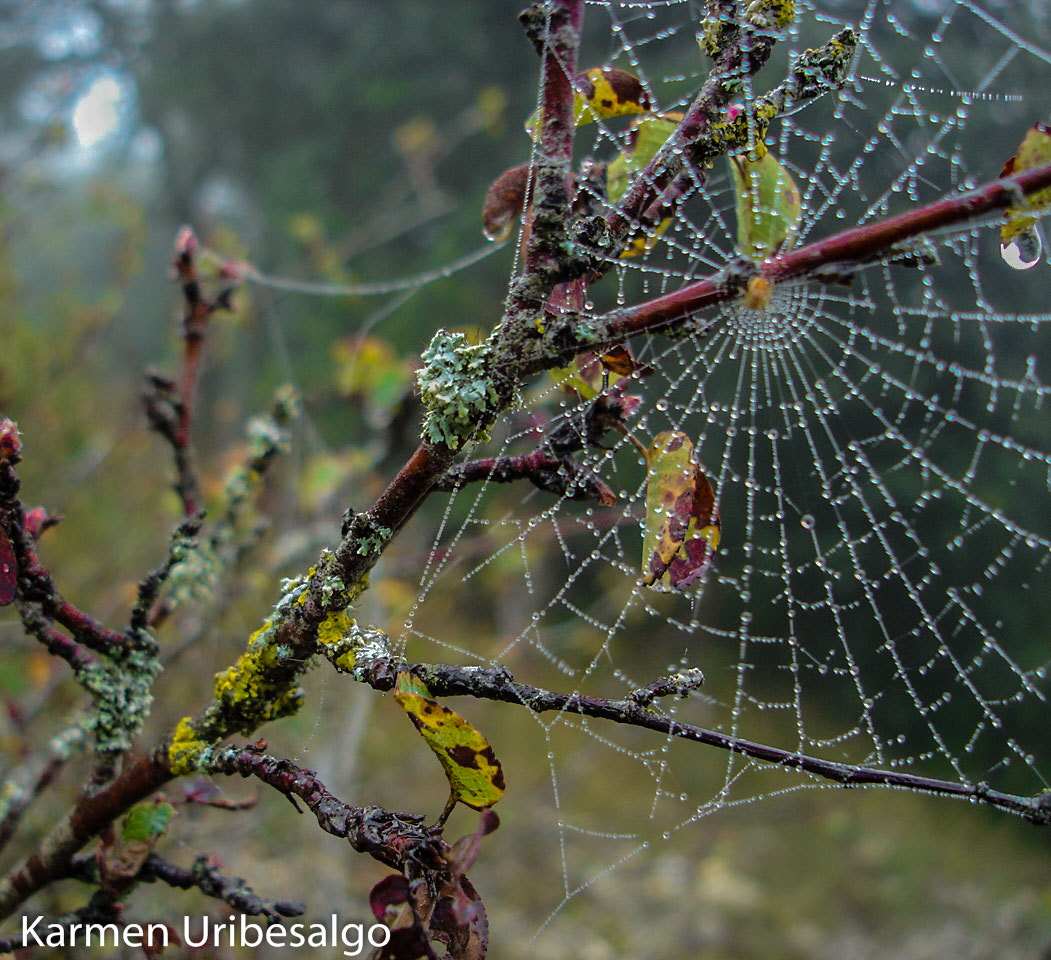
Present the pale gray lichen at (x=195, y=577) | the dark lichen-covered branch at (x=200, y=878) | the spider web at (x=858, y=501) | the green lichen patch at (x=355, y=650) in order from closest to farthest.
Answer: the green lichen patch at (x=355, y=650)
the dark lichen-covered branch at (x=200, y=878)
the pale gray lichen at (x=195, y=577)
the spider web at (x=858, y=501)

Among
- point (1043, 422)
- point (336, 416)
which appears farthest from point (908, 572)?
point (336, 416)

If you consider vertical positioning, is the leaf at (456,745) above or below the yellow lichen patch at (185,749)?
below

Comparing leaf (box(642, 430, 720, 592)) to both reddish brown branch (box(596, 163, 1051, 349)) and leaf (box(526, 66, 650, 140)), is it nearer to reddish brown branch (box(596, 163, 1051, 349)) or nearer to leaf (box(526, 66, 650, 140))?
reddish brown branch (box(596, 163, 1051, 349))

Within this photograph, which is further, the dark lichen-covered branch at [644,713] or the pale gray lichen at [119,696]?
the pale gray lichen at [119,696]

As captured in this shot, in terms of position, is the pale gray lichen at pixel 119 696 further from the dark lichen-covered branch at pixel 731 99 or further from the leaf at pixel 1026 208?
the leaf at pixel 1026 208

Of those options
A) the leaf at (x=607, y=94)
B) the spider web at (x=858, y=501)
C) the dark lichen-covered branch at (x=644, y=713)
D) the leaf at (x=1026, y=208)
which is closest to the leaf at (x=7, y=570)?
the dark lichen-covered branch at (x=644, y=713)

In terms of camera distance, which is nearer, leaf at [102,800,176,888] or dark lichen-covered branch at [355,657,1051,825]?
dark lichen-covered branch at [355,657,1051,825]

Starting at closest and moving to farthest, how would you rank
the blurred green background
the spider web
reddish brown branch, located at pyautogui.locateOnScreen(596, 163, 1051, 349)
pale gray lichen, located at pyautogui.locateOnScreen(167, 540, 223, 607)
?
reddish brown branch, located at pyautogui.locateOnScreen(596, 163, 1051, 349) < pale gray lichen, located at pyautogui.locateOnScreen(167, 540, 223, 607) < the blurred green background < the spider web

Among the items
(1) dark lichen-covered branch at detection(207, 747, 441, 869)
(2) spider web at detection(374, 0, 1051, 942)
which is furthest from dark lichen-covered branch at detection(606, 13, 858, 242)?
(2) spider web at detection(374, 0, 1051, 942)
